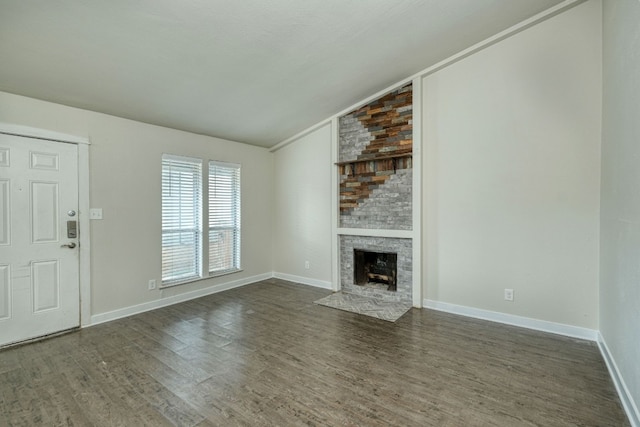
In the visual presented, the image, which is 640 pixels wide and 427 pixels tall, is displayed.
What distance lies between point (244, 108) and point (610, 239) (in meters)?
4.12

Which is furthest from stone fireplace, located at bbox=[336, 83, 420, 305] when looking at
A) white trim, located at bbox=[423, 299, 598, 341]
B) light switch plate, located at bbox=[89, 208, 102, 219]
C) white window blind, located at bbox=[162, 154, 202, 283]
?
light switch plate, located at bbox=[89, 208, 102, 219]

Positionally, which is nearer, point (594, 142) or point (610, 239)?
point (610, 239)

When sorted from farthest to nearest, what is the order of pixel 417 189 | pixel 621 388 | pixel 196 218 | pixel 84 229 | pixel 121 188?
pixel 196 218
pixel 417 189
pixel 121 188
pixel 84 229
pixel 621 388

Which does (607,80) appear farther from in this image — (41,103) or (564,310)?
(41,103)

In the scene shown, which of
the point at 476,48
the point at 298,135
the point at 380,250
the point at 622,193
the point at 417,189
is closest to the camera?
the point at 622,193

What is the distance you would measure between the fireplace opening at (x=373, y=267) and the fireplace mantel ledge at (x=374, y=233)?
1.00ft

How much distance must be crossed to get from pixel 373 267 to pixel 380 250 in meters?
0.41

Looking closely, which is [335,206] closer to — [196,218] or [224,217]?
[224,217]

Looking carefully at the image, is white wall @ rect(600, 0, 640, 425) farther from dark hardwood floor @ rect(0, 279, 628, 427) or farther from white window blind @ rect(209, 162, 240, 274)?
white window blind @ rect(209, 162, 240, 274)

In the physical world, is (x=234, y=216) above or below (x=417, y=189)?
below

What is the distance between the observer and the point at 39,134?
2998 mm

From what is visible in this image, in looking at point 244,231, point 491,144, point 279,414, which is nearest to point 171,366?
point 279,414

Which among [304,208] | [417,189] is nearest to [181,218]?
[304,208]

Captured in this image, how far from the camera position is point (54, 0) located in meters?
1.97
